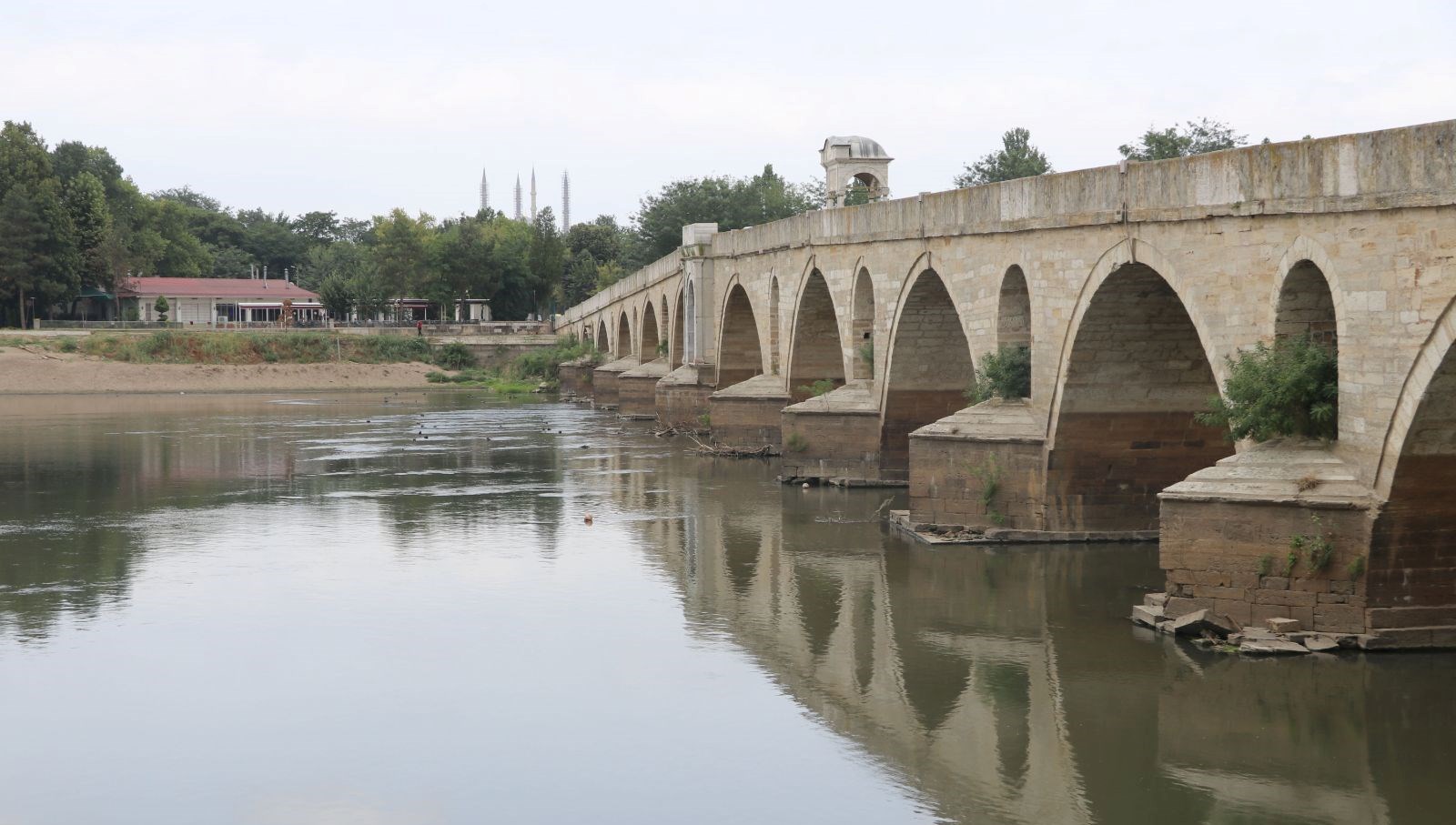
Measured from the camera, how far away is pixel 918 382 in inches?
864

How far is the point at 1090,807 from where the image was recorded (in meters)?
8.95

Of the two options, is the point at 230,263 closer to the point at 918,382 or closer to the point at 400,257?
the point at 400,257

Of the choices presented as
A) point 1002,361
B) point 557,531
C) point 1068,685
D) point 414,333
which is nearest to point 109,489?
point 557,531

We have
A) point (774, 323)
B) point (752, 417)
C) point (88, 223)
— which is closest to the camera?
point (752, 417)

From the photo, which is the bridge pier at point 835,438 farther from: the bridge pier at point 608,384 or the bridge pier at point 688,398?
the bridge pier at point 608,384

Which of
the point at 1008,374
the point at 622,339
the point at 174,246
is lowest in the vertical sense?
the point at 1008,374

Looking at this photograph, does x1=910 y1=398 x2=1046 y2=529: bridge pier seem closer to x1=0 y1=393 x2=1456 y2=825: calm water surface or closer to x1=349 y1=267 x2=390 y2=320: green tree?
x1=0 y1=393 x2=1456 y2=825: calm water surface

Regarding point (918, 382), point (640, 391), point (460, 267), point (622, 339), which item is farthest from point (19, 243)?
point (918, 382)

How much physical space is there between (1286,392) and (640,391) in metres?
29.8

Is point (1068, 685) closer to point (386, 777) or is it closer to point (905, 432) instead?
point (386, 777)

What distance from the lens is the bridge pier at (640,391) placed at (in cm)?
4031

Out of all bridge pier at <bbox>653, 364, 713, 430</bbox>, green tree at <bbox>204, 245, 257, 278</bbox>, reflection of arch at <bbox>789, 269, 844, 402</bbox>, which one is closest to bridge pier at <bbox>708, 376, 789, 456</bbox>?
reflection of arch at <bbox>789, 269, 844, 402</bbox>

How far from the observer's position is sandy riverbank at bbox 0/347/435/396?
5100 cm

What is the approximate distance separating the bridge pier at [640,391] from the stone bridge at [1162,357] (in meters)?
11.1
